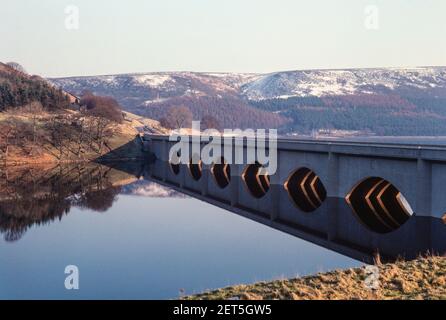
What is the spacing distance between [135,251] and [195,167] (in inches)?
2234

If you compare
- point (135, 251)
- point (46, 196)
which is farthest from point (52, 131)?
point (135, 251)

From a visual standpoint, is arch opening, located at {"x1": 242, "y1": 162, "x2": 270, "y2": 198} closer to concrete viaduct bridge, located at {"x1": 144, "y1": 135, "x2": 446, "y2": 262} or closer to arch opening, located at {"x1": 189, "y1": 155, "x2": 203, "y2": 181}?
concrete viaduct bridge, located at {"x1": 144, "y1": 135, "x2": 446, "y2": 262}

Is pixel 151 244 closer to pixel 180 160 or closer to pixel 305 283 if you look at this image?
pixel 305 283

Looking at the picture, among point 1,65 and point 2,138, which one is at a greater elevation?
point 1,65

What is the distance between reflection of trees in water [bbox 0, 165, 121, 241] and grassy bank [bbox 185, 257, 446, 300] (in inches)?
821

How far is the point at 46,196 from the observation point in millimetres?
49000

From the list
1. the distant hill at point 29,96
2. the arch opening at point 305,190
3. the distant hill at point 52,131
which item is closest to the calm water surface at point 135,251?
the arch opening at point 305,190

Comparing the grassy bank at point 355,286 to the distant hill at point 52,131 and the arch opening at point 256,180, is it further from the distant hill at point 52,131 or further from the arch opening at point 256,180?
the distant hill at point 52,131

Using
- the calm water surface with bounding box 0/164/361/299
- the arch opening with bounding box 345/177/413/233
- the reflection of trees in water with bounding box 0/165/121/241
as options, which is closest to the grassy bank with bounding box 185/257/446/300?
the calm water surface with bounding box 0/164/361/299

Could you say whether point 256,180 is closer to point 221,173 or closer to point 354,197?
point 221,173

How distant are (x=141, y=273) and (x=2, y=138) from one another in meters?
70.6

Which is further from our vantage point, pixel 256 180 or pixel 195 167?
pixel 195 167

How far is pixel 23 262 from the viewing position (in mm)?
25984

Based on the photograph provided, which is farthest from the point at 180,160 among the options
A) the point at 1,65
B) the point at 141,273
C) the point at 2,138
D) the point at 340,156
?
the point at 1,65
